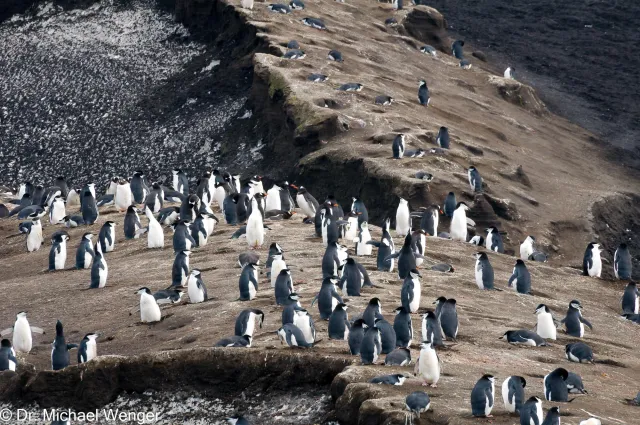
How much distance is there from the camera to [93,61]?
5394 centimetres

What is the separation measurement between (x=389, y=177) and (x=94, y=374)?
765 inches

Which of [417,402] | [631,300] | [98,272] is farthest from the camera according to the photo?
[631,300]

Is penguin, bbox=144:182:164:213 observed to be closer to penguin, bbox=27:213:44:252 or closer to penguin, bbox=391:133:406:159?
penguin, bbox=27:213:44:252

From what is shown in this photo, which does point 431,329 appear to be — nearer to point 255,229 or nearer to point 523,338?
point 523,338

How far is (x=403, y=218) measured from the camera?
31828 mm

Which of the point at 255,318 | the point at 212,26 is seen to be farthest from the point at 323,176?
the point at 255,318

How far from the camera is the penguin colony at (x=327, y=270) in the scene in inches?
744

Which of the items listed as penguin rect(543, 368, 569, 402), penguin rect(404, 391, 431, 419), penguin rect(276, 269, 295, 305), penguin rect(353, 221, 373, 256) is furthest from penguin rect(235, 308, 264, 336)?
penguin rect(353, 221, 373, 256)

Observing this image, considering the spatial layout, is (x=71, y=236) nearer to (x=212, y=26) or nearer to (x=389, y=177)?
(x=389, y=177)

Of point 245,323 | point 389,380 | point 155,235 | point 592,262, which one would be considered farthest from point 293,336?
point 592,262

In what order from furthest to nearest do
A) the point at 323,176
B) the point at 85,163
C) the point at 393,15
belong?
the point at 393,15
the point at 85,163
the point at 323,176

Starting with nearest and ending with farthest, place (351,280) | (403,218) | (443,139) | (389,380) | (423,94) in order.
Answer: (389,380) < (351,280) < (403,218) < (443,139) < (423,94)

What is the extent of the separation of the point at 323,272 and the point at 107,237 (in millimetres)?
6999

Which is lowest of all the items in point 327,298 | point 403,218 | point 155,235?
point 327,298
